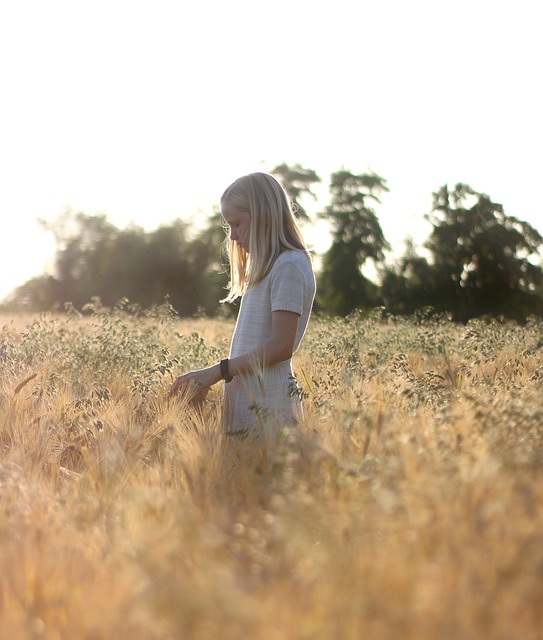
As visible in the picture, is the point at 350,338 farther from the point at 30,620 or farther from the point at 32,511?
the point at 30,620

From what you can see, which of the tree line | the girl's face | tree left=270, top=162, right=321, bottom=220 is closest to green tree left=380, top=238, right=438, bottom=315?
the tree line

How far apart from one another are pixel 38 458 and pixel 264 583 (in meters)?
1.78

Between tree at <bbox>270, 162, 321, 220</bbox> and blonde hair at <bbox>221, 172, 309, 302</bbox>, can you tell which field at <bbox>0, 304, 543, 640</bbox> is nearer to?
blonde hair at <bbox>221, 172, 309, 302</bbox>

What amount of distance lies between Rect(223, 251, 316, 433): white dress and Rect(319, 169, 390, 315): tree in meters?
33.3

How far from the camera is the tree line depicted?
33.0 m

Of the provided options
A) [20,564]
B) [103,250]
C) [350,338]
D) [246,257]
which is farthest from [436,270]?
[20,564]

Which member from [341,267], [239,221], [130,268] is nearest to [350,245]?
[341,267]

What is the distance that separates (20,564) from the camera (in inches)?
71.3

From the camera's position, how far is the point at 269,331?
3.53 m

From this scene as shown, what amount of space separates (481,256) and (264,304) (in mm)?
33723

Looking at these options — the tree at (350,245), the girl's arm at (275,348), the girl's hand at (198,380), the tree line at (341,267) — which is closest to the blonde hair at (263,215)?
the girl's arm at (275,348)

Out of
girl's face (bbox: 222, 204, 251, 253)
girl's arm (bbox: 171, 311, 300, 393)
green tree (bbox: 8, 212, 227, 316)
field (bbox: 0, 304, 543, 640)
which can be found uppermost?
green tree (bbox: 8, 212, 227, 316)

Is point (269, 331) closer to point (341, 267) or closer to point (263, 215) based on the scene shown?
point (263, 215)

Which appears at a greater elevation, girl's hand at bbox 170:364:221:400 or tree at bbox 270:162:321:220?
tree at bbox 270:162:321:220
